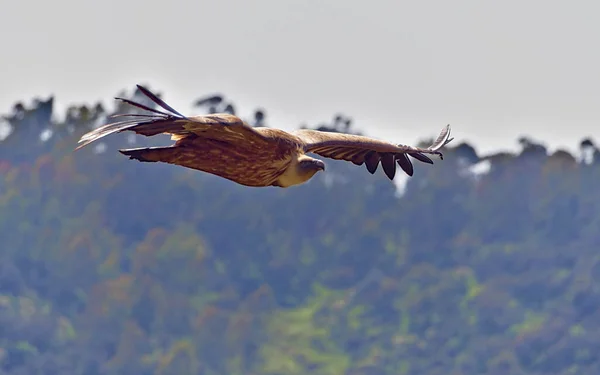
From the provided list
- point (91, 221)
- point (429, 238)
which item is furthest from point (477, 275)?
point (91, 221)

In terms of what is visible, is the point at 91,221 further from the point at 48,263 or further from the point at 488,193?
the point at 488,193

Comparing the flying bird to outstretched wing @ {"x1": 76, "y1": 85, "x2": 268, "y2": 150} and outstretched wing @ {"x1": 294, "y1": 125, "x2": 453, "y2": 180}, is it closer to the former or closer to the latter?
outstretched wing @ {"x1": 76, "y1": 85, "x2": 268, "y2": 150}

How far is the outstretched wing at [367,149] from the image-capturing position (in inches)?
728

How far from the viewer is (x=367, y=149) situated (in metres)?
19.4

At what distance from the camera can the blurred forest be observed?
75.7 metres

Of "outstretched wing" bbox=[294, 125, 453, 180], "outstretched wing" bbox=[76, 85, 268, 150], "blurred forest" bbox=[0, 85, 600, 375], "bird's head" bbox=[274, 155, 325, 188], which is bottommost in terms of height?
"outstretched wing" bbox=[76, 85, 268, 150]

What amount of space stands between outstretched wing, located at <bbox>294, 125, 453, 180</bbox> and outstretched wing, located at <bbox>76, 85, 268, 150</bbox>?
1.79 metres

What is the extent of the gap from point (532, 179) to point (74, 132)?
75.1 ft

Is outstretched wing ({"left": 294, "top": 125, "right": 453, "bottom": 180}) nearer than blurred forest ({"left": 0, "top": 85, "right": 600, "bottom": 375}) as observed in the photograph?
Yes

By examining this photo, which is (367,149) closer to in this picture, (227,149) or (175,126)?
(227,149)

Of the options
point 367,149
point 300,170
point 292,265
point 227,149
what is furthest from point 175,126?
point 292,265

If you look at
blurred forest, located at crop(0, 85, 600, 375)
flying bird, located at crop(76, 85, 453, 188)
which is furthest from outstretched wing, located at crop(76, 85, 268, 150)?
blurred forest, located at crop(0, 85, 600, 375)

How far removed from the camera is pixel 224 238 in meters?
86.4

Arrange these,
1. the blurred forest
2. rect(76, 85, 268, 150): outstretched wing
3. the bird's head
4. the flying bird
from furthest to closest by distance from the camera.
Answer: the blurred forest → the bird's head → the flying bird → rect(76, 85, 268, 150): outstretched wing
